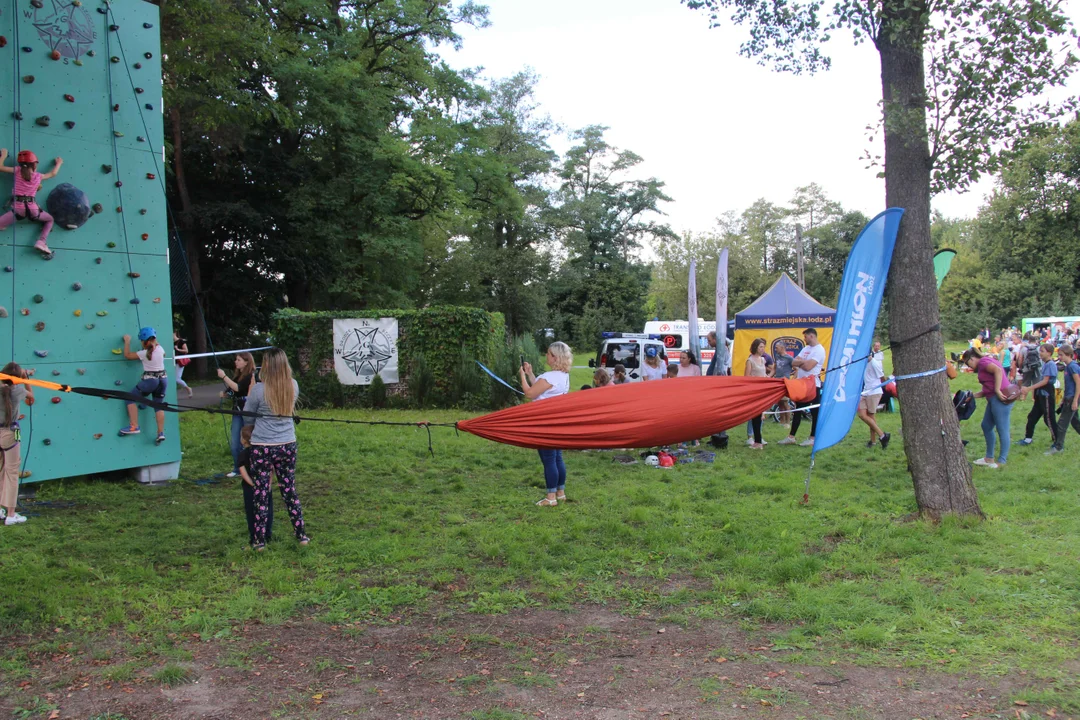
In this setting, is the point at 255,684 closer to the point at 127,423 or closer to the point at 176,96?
the point at 127,423

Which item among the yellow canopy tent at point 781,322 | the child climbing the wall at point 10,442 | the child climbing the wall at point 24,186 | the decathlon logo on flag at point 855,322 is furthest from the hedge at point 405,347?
the decathlon logo on flag at point 855,322

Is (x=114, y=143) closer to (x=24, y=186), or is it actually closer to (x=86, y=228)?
(x=86, y=228)

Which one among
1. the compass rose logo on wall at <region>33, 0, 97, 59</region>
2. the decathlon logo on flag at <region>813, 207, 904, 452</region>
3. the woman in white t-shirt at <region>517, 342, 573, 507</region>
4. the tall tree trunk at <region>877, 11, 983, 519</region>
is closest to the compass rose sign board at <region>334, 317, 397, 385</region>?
the compass rose logo on wall at <region>33, 0, 97, 59</region>

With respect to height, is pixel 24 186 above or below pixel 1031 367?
above

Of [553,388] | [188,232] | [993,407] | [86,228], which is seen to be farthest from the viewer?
[188,232]

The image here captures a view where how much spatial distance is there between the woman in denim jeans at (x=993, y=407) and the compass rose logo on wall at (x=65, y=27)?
11644 millimetres

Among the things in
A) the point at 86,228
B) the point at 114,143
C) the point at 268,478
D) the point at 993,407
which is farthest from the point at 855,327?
the point at 114,143

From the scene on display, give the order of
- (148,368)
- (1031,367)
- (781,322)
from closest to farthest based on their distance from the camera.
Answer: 1. (148,368)
2. (1031,367)
3. (781,322)

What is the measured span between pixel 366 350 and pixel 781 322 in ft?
30.3

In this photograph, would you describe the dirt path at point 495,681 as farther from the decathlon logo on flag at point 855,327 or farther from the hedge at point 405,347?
the hedge at point 405,347

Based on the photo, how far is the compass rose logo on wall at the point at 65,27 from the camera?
8.80 m

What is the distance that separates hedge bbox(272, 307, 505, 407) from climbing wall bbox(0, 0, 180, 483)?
7.25 meters

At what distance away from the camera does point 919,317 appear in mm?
6613

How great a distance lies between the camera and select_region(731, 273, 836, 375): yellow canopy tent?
55.6 ft
